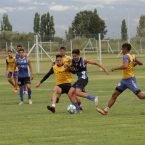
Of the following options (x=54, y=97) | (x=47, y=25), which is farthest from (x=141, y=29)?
(x=54, y=97)

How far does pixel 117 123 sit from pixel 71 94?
10.6 ft

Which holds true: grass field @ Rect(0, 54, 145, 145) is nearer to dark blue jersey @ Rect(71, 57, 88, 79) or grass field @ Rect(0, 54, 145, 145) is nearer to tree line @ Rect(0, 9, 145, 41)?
dark blue jersey @ Rect(71, 57, 88, 79)

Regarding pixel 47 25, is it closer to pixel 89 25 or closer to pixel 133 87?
pixel 89 25

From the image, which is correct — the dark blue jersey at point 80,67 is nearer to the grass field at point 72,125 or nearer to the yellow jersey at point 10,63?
the grass field at point 72,125

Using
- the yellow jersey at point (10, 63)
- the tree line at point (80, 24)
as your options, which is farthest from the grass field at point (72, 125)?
the tree line at point (80, 24)

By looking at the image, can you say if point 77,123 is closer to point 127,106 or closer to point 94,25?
point 127,106

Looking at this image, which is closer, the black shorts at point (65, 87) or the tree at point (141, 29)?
the black shorts at point (65, 87)

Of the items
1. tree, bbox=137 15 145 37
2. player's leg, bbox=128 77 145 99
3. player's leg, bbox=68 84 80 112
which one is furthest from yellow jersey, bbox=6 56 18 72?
tree, bbox=137 15 145 37

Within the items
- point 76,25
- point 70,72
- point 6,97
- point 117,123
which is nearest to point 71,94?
point 70,72

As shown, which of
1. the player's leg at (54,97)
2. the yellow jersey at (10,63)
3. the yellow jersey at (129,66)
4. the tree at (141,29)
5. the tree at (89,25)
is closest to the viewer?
the yellow jersey at (129,66)

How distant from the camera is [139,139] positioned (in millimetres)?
11367

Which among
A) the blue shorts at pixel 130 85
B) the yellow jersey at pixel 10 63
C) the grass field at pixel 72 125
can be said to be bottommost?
the grass field at pixel 72 125

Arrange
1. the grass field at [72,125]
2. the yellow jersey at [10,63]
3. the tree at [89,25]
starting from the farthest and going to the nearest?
1. the tree at [89,25]
2. the yellow jersey at [10,63]
3. the grass field at [72,125]

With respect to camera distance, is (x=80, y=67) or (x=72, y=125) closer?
(x=72, y=125)
